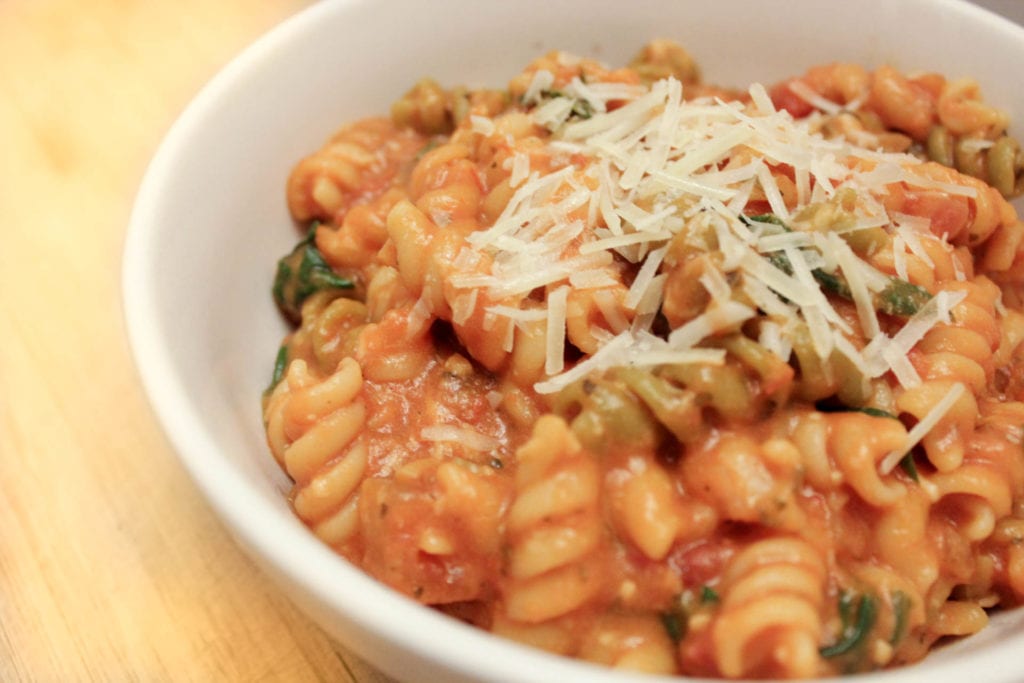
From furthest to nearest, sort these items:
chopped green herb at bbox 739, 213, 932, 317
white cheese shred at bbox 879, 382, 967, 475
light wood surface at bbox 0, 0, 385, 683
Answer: light wood surface at bbox 0, 0, 385, 683 → chopped green herb at bbox 739, 213, 932, 317 → white cheese shred at bbox 879, 382, 967, 475

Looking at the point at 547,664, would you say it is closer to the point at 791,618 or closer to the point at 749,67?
the point at 791,618

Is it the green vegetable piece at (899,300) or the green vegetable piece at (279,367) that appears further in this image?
the green vegetable piece at (279,367)

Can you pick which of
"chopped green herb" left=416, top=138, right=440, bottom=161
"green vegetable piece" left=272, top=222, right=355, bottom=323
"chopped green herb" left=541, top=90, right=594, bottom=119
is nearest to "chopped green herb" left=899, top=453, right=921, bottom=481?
"chopped green herb" left=541, top=90, right=594, bottom=119

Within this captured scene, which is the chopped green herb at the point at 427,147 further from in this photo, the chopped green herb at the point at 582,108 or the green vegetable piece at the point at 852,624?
the green vegetable piece at the point at 852,624

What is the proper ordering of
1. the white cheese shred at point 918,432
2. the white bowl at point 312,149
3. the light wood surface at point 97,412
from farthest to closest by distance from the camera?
the light wood surface at point 97,412 → the white cheese shred at point 918,432 → the white bowl at point 312,149

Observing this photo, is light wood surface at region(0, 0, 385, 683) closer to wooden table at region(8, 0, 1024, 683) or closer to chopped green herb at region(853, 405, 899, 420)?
wooden table at region(8, 0, 1024, 683)

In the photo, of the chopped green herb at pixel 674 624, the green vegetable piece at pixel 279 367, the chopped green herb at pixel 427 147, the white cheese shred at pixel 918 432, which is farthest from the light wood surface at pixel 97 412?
the white cheese shred at pixel 918 432

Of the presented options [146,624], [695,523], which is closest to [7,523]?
[146,624]

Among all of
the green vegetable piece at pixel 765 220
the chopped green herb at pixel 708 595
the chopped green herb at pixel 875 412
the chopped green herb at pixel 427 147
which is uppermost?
the green vegetable piece at pixel 765 220

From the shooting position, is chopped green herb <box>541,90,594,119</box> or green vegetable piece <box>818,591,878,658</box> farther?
chopped green herb <box>541,90,594,119</box>
